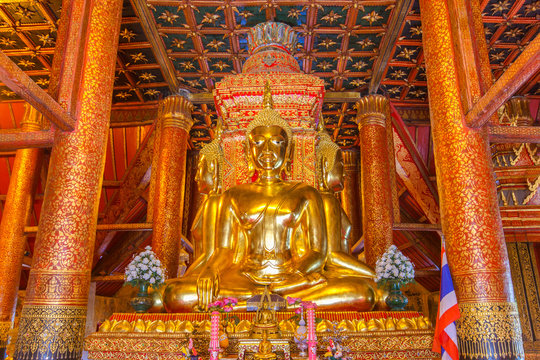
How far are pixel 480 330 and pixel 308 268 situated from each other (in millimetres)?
1593

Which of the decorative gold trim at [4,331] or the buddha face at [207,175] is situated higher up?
the buddha face at [207,175]

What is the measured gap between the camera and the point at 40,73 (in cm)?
880

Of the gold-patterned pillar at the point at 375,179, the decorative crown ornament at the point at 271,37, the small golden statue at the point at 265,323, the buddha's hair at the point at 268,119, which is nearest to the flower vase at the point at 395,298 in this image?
the small golden statue at the point at 265,323

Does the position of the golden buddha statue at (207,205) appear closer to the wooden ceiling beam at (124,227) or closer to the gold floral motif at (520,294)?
the wooden ceiling beam at (124,227)

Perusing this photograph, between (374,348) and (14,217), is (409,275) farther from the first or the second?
(14,217)

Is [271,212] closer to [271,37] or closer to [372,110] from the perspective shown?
[271,37]

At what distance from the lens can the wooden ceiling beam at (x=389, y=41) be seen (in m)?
6.93

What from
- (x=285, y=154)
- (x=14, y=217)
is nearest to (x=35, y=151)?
(x=14, y=217)

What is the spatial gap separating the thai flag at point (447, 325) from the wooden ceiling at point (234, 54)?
5031 mm

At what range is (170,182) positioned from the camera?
8.55 meters

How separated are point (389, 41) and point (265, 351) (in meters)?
6.50

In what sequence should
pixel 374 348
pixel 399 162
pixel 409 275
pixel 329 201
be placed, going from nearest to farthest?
pixel 374 348 < pixel 409 275 < pixel 329 201 < pixel 399 162

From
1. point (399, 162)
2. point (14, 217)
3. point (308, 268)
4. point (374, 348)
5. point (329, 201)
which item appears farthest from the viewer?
point (399, 162)

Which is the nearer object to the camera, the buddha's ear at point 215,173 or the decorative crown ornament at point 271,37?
the buddha's ear at point 215,173
